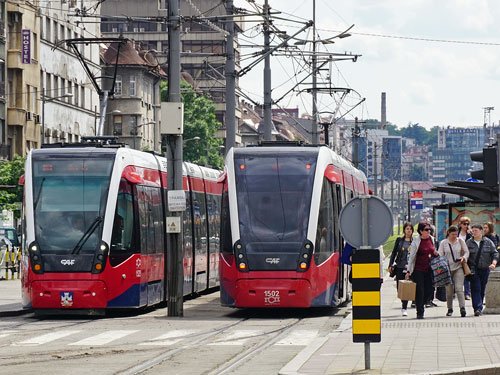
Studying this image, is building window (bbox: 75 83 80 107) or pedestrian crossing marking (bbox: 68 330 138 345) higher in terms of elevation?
building window (bbox: 75 83 80 107)

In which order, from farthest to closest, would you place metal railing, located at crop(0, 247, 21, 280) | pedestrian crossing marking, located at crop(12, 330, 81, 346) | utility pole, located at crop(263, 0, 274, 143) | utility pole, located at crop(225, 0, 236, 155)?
metal railing, located at crop(0, 247, 21, 280)
utility pole, located at crop(263, 0, 274, 143)
utility pole, located at crop(225, 0, 236, 155)
pedestrian crossing marking, located at crop(12, 330, 81, 346)

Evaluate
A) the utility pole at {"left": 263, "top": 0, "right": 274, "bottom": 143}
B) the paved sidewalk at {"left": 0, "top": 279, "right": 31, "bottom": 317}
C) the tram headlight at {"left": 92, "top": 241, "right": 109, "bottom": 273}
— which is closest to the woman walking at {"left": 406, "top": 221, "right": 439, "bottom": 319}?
the tram headlight at {"left": 92, "top": 241, "right": 109, "bottom": 273}

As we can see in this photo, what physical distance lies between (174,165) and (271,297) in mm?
2917

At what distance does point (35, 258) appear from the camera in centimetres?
2436

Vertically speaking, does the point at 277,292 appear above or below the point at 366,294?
below

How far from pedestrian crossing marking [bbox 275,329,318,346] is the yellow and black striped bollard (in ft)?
13.1

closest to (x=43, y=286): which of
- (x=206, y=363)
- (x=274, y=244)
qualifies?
(x=274, y=244)

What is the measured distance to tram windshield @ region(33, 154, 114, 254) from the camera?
80.1ft

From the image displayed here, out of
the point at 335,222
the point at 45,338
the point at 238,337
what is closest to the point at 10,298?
the point at 335,222

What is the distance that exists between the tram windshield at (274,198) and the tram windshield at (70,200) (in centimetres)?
236

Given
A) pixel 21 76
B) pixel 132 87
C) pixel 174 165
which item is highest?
pixel 132 87

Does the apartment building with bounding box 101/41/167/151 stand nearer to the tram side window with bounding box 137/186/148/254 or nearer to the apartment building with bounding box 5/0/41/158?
the apartment building with bounding box 5/0/41/158

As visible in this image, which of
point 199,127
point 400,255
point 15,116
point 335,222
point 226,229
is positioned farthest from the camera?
point 199,127

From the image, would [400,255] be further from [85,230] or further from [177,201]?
[85,230]
